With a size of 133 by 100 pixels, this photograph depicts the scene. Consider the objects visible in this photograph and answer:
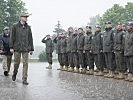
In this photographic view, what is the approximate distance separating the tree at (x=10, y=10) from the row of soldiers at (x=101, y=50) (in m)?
36.3

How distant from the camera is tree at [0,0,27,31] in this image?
55438 mm

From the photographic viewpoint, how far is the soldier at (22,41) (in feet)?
38.5

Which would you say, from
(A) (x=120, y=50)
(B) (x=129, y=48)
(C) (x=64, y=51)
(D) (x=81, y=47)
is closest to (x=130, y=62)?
(B) (x=129, y=48)

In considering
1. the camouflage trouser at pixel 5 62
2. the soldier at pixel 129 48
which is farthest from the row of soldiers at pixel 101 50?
the camouflage trouser at pixel 5 62

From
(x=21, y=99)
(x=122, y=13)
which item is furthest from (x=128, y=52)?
(x=122, y=13)

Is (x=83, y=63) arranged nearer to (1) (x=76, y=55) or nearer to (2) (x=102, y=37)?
(1) (x=76, y=55)

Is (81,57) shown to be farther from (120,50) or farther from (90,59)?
(120,50)

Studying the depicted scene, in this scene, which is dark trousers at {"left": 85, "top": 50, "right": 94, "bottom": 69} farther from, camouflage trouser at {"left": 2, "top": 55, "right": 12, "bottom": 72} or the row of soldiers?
camouflage trouser at {"left": 2, "top": 55, "right": 12, "bottom": 72}

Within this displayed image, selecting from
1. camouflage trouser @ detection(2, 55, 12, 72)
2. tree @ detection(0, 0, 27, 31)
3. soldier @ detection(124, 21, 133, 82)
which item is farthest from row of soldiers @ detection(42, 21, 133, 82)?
tree @ detection(0, 0, 27, 31)

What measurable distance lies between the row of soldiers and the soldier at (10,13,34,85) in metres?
3.44

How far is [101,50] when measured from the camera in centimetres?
1555

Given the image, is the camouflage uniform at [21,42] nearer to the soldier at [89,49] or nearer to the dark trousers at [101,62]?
the dark trousers at [101,62]

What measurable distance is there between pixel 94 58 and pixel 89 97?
755 cm

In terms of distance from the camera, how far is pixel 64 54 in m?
19.9
